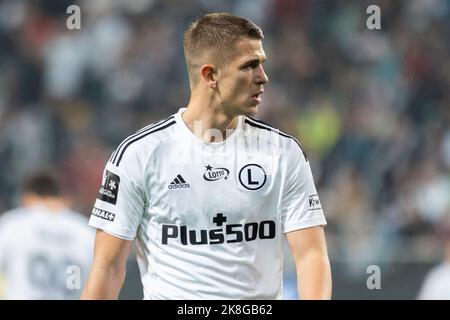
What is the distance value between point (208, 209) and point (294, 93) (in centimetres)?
633

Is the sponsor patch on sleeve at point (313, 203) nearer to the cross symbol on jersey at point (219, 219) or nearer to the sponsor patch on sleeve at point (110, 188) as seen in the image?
the cross symbol on jersey at point (219, 219)

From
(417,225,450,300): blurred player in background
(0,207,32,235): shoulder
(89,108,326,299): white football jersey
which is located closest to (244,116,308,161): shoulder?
(89,108,326,299): white football jersey

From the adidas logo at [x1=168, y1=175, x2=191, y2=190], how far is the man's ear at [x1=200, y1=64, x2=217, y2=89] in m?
0.40

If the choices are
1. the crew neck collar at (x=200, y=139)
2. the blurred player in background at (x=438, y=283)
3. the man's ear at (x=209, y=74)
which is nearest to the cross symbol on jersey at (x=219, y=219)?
the crew neck collar at (x=200, y=139)

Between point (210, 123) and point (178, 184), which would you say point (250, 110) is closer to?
point (210, 123)

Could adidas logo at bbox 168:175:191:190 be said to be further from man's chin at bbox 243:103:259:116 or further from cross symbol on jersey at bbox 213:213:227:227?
man's chin at bbox 243:103:259:116

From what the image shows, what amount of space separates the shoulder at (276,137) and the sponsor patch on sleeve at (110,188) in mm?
587

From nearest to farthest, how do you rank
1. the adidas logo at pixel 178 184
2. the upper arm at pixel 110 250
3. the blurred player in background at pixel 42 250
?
the upper arm at pixel 110 250 < the adidas logo at pixel 178 184 < the blurred player in background at pixel 42 250

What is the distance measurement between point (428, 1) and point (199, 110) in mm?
7542

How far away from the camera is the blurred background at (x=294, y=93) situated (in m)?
9.16

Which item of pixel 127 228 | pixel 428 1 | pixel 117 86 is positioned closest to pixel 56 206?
pixel 127 228

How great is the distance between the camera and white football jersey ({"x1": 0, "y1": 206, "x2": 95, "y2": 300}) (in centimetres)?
645

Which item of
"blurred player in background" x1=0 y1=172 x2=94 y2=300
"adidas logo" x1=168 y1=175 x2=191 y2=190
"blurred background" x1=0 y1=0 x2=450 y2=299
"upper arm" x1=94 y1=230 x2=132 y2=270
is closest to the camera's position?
"upper arm" x1=94 y1=230 x2=132 y2=270

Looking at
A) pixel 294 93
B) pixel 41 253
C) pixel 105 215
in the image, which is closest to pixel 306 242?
pixel 105 215
